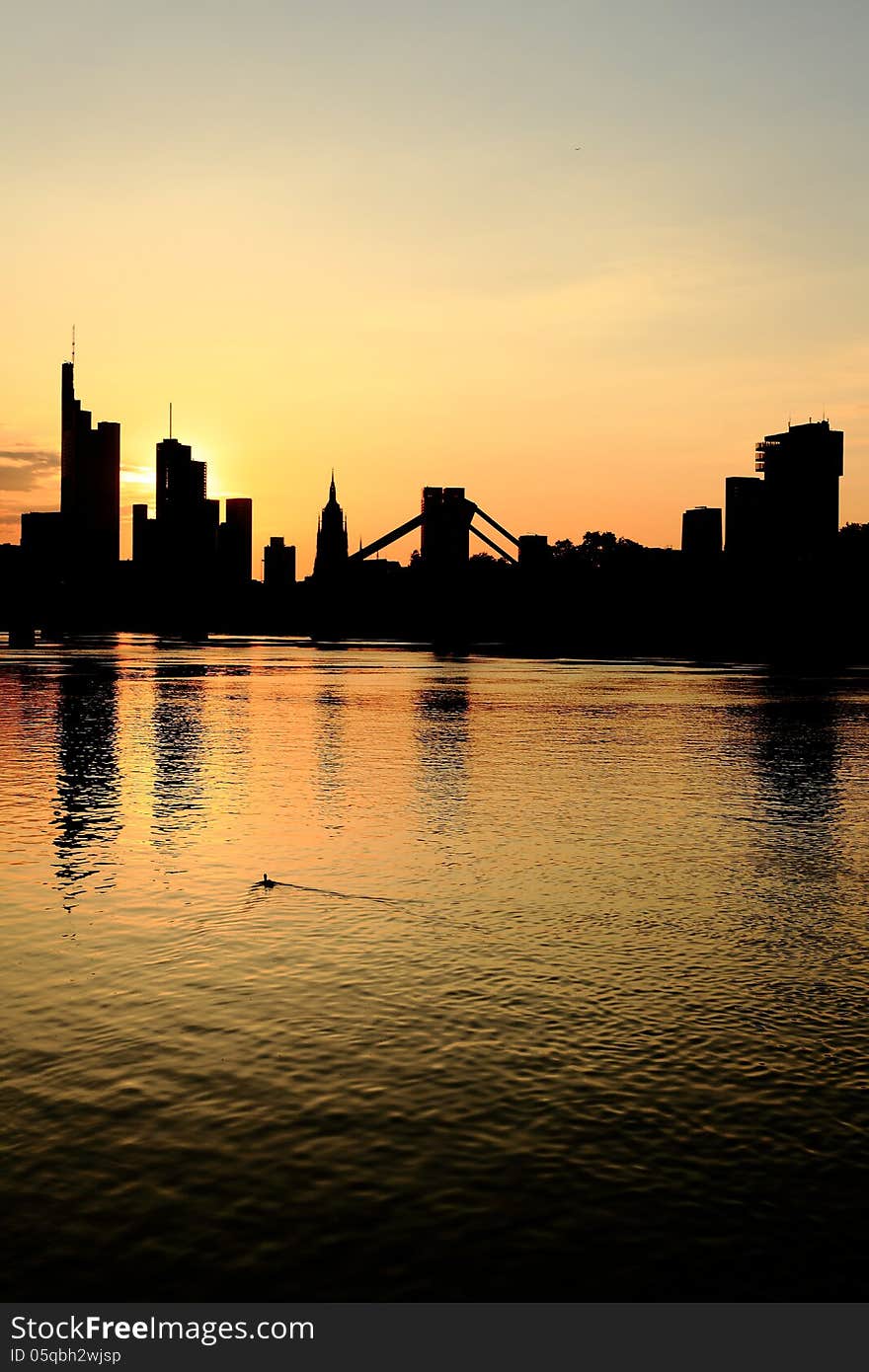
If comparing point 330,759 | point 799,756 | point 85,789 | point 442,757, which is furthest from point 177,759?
point 799,756

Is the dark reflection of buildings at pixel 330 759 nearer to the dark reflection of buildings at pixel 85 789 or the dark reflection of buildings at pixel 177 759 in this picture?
the dark reflection of buildings at pixel 177 759

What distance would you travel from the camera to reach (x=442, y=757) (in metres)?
52.4

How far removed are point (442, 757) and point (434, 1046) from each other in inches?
1450

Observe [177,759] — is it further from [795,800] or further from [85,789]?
[795,800]

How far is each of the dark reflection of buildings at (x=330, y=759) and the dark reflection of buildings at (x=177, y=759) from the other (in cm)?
345

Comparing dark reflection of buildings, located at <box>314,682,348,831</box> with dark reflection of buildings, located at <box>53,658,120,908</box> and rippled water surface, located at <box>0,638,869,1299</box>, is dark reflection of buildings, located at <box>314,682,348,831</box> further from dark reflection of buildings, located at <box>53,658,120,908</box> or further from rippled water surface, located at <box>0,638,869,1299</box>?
dark reflection of buildings, located at <box>53,658,120,908</box>

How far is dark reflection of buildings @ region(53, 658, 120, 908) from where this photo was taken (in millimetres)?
27938

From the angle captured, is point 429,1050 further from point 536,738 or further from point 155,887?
point 536,738

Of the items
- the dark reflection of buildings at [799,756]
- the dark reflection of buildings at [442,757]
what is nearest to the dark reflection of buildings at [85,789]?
the dark reflection of buildings at [442,757]

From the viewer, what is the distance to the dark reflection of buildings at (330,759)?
35.9 metres

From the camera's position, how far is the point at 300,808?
1436 inches

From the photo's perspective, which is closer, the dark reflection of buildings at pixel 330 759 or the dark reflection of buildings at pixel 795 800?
the dark reflection of buildings at pixel 795 800

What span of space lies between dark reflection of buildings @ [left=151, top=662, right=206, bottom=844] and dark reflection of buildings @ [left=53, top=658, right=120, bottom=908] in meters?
1.29
